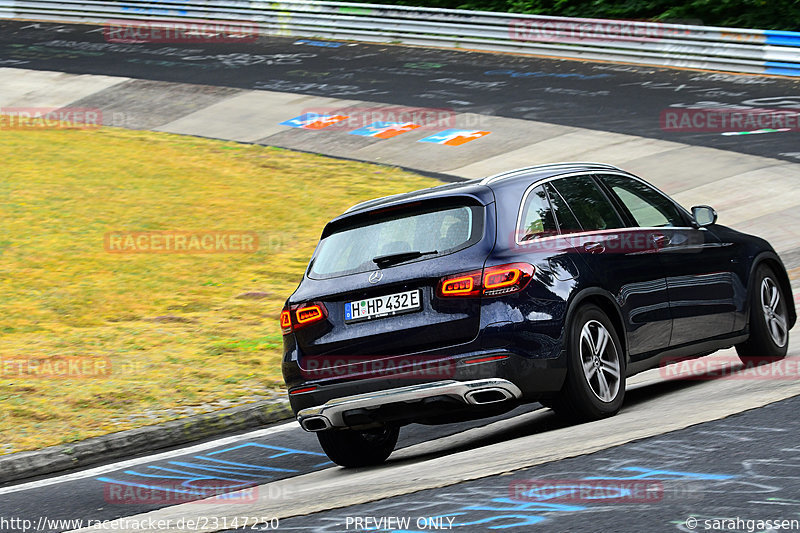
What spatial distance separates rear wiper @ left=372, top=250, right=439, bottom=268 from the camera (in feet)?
23.3

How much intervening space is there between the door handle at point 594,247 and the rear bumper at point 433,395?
3.74ft

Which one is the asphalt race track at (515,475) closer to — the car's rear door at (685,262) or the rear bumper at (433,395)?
the rear bumper at (433,395)

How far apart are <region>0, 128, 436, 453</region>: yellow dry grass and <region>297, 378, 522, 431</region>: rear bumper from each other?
2658mm

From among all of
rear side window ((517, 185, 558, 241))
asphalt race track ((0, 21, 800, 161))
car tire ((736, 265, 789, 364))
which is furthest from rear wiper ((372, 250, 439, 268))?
asphalt race track ((0, 21, 800, 161))

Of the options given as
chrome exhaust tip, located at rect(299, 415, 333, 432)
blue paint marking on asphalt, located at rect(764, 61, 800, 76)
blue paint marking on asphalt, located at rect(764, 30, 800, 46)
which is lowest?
chrome exhaust tip, located at rect(299, 415, 333, 432)

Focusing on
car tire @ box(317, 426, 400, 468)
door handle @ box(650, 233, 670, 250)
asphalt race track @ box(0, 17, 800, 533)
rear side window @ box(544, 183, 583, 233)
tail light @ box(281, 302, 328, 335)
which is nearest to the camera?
asphalt race track @ box(0, 17, 800, 533)

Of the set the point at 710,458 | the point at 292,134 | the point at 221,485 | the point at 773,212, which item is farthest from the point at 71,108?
the point at 710,458

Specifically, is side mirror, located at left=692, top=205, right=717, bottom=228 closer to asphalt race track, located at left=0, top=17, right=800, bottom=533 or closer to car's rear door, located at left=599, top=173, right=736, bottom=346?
car's rear door, located at left=599, top=173, right=736, bottom=346

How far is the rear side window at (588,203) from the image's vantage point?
306 inches

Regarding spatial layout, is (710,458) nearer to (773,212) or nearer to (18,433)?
(18,433)

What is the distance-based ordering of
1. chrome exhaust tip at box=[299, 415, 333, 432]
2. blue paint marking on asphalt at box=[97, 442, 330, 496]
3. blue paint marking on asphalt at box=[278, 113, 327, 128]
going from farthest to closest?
1. blue paint marking on asphalt at box=[278, 113, 327, 128]
2. blue paint marking on asphalt at box=[97, 442, 330, 496]
3. chrome exhaust tip at box=[299, 415, 333, 432]

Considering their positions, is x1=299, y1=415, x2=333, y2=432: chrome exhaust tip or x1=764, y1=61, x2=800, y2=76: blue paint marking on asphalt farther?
x1=764, y1=61, x2=800, y2=76: blue paint marking on asphalt

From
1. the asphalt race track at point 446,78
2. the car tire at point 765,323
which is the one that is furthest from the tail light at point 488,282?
the asphalt race track at point 446,78

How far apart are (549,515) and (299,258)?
35.9 ft
